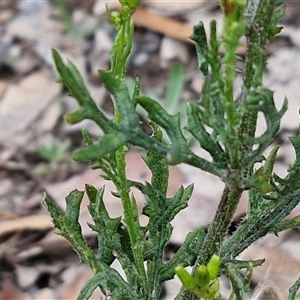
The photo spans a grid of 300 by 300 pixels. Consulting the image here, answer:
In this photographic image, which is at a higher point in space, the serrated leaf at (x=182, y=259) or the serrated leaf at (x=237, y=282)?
the serrated leaf at (x=182, y=259)

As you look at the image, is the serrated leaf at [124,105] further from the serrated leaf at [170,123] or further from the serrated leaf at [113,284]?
the serrated leaf at [113,284]

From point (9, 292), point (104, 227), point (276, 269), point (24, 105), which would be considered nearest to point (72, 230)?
point (104, 227)

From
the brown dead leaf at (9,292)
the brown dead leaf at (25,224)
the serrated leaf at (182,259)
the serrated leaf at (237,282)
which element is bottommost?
the serrated leaf at (237,282)

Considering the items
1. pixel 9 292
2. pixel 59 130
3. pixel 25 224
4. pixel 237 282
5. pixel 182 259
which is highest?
pixel 59 130

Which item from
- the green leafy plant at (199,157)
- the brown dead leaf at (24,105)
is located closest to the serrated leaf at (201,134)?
the green leafy plant at (199,157)

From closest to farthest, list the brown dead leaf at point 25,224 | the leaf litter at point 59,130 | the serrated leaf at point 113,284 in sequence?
the serrated leaf at point 113,284
the leaf litter at point 59,130
the brown dead leaf at point 25,224

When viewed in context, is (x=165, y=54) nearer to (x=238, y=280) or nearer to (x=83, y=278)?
(x=83, y=278)

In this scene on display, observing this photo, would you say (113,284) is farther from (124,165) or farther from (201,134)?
(201,134)

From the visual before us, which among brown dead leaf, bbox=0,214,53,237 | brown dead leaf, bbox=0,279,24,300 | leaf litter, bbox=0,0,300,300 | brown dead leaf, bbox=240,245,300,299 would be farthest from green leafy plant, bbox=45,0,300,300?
brown dead leaf, bbox=0,214,53,237

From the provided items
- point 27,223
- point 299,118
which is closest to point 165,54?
point 299,118
